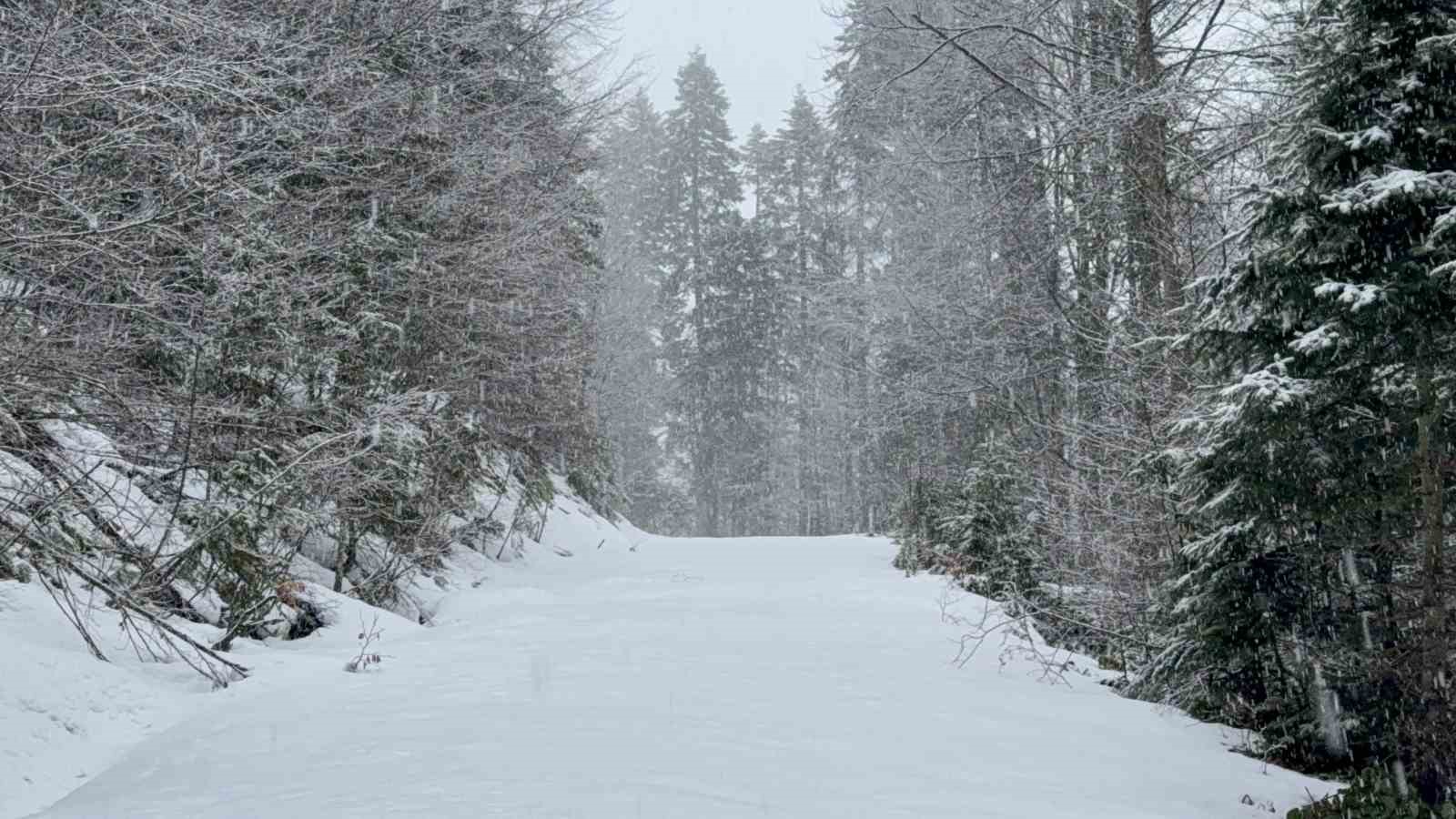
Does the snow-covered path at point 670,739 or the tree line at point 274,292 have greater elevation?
the tree line at point 274,292

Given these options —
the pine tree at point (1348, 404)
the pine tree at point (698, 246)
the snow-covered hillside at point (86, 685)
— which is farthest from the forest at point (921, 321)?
the pine tree at point (698, 246)

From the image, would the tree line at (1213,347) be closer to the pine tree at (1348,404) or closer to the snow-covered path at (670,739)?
the pine tree at (1348,404)

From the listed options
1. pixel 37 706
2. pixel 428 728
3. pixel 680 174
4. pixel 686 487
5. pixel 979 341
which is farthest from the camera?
pixel 686 487

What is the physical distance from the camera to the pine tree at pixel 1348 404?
4.05 metres

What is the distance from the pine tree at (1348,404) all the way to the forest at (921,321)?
0.8 inches

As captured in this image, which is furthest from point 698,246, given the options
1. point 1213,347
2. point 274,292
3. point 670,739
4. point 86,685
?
point 670,739

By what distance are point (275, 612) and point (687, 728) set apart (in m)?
4.34

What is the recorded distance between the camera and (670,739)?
423cm

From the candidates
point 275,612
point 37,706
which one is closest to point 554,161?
point 275,612

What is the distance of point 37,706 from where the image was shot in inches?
186

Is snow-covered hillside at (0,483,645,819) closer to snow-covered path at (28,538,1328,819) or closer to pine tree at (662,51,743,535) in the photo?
snow-covered path at (28,538,1328,819)

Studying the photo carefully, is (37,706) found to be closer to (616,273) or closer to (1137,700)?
(1137,700)

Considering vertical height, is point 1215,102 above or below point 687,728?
above

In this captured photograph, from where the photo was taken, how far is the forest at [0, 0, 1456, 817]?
14.1 ft
